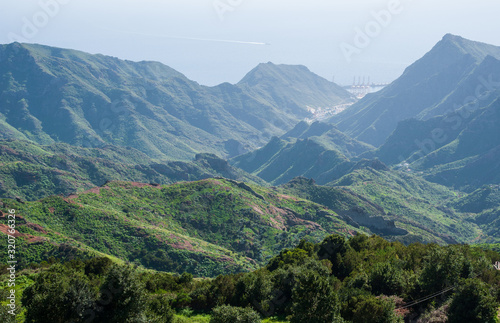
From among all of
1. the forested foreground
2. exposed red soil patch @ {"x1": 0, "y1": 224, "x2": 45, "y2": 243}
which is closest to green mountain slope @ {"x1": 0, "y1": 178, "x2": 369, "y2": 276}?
exposed red soil patch @ {"x1": 0, "y1": 224, "x2": 45, "y2": 243}

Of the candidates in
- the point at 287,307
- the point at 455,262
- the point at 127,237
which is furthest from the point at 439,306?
the point at 127,237

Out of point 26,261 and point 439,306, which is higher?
point 439,306

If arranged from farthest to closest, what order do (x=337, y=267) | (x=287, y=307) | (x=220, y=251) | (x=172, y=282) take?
(x=220, y=251) < (x=337, y=267) < (x=172, y=282) < (x=287, y=307)

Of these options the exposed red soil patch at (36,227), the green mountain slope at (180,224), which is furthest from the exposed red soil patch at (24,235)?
the exposed red soil patch at (36,227)

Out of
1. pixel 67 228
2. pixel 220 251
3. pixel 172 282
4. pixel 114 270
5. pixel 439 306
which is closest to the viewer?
pixel 114 270

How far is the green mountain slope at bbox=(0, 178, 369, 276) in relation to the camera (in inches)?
4759

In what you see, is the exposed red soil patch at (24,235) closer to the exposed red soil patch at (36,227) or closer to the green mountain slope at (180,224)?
the green mountain slope at (180,224)

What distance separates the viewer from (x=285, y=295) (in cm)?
5925

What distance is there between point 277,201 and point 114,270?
151 meters

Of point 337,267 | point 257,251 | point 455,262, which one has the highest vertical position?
point 455,262

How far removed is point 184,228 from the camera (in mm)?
152875

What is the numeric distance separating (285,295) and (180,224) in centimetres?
9904

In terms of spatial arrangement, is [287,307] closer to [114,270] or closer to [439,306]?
[439,306]

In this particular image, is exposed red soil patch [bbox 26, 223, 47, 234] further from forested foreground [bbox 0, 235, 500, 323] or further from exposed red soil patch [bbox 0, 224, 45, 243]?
forested foreground [bbox 0, 235, 500, 323]
